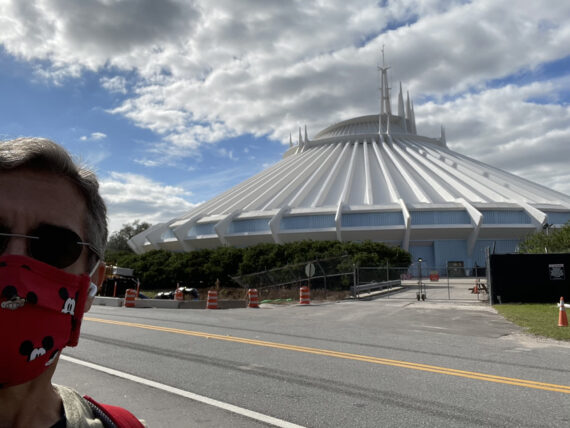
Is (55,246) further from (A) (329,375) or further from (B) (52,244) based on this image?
(A) (329,375)

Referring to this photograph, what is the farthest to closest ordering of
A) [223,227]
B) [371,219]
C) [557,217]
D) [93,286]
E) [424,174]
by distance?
1. [424,174]
2. [223,227]
3. [557,217]
4. [371,219]
5. [93,286]

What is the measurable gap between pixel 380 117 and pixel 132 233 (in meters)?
53.5

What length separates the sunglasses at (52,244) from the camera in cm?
118

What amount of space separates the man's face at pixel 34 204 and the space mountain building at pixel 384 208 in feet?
119

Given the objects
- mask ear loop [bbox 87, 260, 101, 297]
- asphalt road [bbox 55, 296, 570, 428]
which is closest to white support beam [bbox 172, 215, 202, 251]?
asphalt road [bbox 55, 296, 570, 428]

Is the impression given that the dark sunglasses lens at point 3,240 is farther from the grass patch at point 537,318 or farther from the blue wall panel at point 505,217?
the blue wall panel at point 505,217

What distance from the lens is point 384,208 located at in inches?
1655

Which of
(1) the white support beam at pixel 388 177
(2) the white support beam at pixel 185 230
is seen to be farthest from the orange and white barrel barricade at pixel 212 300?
(2) the white support beam at pixel 185 230

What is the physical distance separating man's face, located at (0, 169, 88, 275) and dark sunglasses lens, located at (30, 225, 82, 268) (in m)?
0.02

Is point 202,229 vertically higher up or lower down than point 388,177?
lower down

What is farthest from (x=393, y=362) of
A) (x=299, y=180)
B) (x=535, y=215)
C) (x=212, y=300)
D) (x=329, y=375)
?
(x=299, y=180)

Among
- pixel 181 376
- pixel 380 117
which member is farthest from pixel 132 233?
pixel 181 376

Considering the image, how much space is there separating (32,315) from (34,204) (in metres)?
0.32

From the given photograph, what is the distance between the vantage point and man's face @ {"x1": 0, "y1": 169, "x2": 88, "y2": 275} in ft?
3.85
